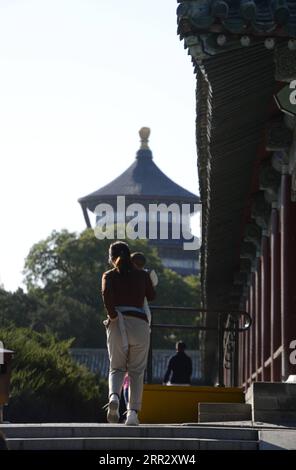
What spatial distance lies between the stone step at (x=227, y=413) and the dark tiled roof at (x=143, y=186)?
122 m

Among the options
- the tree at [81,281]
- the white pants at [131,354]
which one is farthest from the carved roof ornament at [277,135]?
the tree at [81,281]

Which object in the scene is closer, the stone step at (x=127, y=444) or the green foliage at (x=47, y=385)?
the stone step at (x=127, y=444)

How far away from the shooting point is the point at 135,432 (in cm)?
1252

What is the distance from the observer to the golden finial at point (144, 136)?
14343 cm

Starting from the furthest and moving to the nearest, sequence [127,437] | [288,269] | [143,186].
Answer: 1. [143,186]
2. [288,269]
3. [127,437]

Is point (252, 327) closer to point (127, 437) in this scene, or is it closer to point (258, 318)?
point (258, 318)

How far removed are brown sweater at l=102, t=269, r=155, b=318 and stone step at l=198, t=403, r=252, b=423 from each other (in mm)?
2791

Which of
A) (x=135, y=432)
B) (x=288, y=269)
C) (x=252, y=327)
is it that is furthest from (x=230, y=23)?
(x=252, y=327)

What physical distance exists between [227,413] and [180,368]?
5.98 m

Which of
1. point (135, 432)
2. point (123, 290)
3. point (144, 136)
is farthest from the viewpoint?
point (144, 136)

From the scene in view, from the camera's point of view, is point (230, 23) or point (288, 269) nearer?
point (230, 23)

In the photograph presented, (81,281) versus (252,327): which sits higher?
(81,281)

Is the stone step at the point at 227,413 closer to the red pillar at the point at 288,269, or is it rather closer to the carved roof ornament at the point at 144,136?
the red pillar at the point at 288,269

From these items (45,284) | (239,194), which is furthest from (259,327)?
(45,284)
